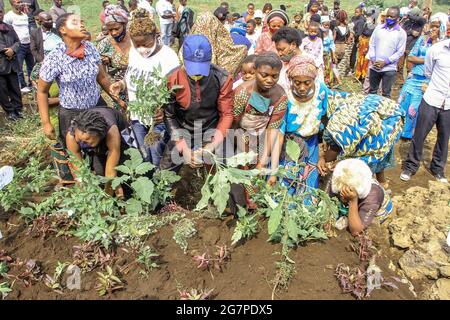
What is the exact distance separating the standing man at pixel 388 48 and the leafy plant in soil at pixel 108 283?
5.63 meters

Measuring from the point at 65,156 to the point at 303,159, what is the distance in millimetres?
2189

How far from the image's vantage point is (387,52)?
6.31 metres

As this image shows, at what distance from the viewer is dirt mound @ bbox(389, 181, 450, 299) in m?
3.01

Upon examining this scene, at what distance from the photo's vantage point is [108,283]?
2.18 meters

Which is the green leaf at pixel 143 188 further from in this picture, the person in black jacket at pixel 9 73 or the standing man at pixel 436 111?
the person in black jacket at pixel 9 73

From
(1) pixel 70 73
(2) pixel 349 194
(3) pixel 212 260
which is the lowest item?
(3) pixel 212 260

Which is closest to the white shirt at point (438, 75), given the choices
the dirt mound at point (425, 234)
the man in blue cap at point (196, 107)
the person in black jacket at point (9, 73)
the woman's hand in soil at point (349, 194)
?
the dirt mound at point (425, 234)

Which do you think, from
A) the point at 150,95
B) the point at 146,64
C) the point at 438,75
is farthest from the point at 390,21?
the point at 150,95

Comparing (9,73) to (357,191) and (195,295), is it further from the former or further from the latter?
(357,191)

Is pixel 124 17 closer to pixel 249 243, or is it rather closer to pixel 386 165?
pixel 249 243

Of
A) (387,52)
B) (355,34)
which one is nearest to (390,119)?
(387,52)

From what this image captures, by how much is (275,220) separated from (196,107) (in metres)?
1.22

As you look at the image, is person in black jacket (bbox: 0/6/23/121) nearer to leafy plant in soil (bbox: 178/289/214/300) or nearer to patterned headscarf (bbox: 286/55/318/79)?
patterned headscarf (bbox: 286/55/318/79)

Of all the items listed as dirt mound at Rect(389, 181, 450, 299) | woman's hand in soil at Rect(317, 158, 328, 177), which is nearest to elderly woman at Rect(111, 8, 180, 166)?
woman's hand in soil at Rect(317, 158, 328, 177)
